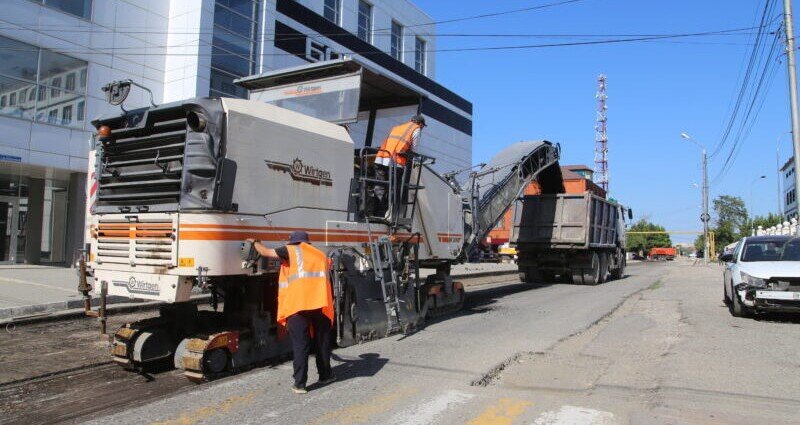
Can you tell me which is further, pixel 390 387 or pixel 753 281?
pixel 753 281

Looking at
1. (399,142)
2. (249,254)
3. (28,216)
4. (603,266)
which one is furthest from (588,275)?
(28,216)

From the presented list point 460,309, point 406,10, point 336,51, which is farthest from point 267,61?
→ point 460,309

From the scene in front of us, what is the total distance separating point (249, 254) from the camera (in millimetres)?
5594

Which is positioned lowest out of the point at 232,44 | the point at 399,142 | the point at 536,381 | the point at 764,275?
the point at 536,381

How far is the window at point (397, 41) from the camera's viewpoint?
105 ft

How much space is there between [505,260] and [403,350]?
31889mm

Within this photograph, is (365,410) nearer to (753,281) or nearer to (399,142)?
(399,142)

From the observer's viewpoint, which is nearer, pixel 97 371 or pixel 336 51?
pixel 97 371

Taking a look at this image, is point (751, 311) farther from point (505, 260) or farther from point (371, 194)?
point (505, 260)

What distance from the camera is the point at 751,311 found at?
9.60m

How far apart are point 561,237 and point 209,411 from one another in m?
13.7

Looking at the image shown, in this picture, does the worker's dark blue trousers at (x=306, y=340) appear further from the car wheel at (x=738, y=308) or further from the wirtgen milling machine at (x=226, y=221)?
the car wheel at (x=738, y=308)

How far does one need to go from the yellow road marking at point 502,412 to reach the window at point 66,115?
1657 centimetres

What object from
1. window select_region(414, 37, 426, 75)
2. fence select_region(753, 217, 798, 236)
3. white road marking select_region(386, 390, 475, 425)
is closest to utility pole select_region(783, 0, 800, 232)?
fence select_region(753, 217, 798, 236)
